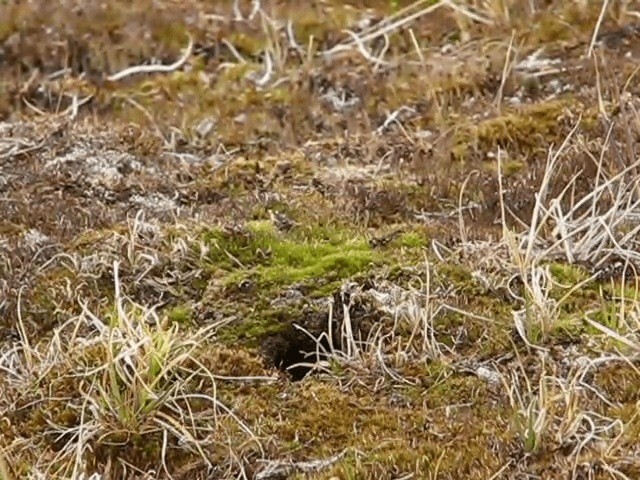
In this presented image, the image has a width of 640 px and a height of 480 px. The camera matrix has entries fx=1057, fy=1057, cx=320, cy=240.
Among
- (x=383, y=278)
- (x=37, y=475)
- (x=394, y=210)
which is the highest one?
(x=37, y=475)

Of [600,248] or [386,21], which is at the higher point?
[600,248]

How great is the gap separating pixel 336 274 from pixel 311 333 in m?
0.41

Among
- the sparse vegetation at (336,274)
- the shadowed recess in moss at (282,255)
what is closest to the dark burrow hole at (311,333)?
the sparse vegetation at (336,274)

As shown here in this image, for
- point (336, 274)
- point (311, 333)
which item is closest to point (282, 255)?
point (336, 274)

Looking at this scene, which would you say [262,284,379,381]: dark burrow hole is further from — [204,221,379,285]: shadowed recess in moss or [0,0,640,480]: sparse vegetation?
[204,221,379,285]: shadowed recess in moss

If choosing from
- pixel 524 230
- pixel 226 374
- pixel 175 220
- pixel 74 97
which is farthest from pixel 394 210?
pixel 74 97

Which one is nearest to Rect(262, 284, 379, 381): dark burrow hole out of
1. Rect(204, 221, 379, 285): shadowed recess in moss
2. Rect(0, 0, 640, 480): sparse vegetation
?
Rect(0, 0, 640, 480): sparse vegetation

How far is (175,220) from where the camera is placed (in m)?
5.39

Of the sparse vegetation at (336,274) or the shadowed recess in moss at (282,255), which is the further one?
the shadowed recess in moss at (282,255)

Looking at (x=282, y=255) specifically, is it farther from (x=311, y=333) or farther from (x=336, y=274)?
(x=311, y=333)

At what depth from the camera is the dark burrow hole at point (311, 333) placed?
432 centimetres

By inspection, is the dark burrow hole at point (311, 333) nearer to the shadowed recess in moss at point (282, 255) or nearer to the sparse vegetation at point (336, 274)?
the sparse vegetation at point (336, 274)

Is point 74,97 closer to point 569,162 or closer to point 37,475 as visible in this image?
point 569,162

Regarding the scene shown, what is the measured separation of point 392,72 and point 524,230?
12.7 ft
